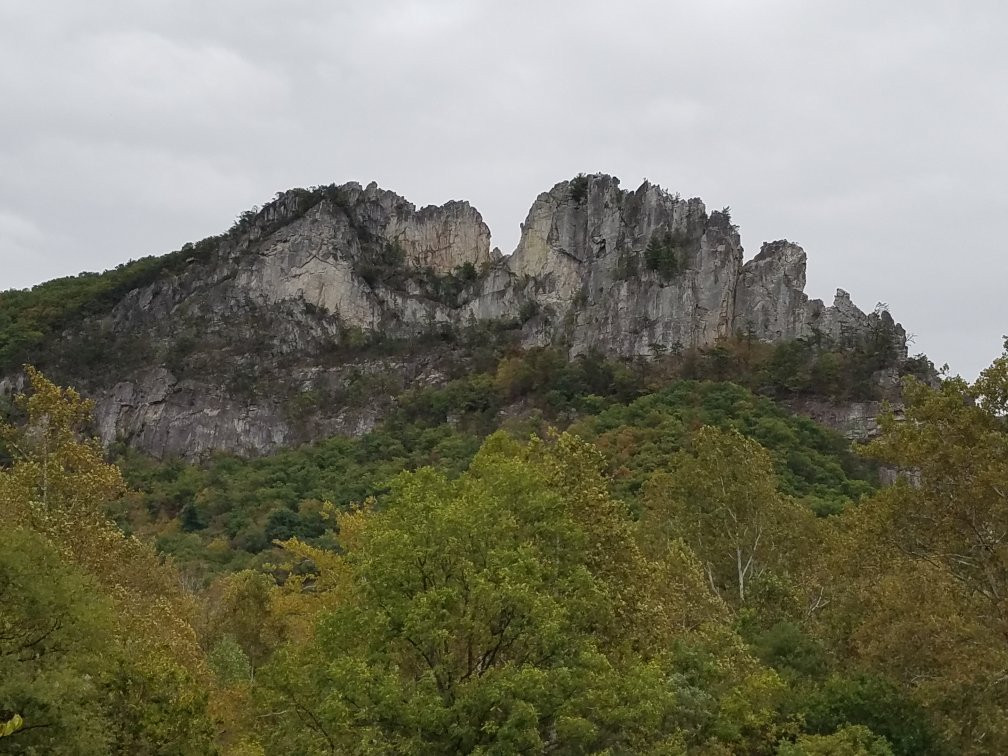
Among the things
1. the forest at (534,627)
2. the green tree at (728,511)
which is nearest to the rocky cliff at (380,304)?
the green tree at (728,511)

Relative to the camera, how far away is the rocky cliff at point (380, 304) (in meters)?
73.6

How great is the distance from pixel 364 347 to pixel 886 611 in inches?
2848

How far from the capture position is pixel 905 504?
53.9 ft

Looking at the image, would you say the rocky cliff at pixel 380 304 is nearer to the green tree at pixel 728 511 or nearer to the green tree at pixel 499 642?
the green tree at pixel 728 511

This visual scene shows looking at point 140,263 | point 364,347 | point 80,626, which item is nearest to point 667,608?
point 80,626

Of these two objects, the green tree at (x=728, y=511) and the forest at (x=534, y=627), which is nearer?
the forest at (x=534, y=627)

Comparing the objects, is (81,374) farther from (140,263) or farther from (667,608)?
(667,608)

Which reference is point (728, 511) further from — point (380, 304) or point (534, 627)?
point (380, 304)

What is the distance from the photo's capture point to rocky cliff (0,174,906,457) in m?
73.6

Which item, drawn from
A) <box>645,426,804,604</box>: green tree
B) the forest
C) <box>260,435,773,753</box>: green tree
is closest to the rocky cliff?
<box>645,426,804,604</box>: green tree

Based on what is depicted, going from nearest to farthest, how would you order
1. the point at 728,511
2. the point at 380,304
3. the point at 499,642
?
1. the point at 499,642
2. the point at 728,511
3. the point at 380,304

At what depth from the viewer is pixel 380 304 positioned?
88.4 metres

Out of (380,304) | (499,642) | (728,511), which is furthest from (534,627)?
(380,304)

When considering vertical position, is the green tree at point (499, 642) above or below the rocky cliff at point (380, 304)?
below
